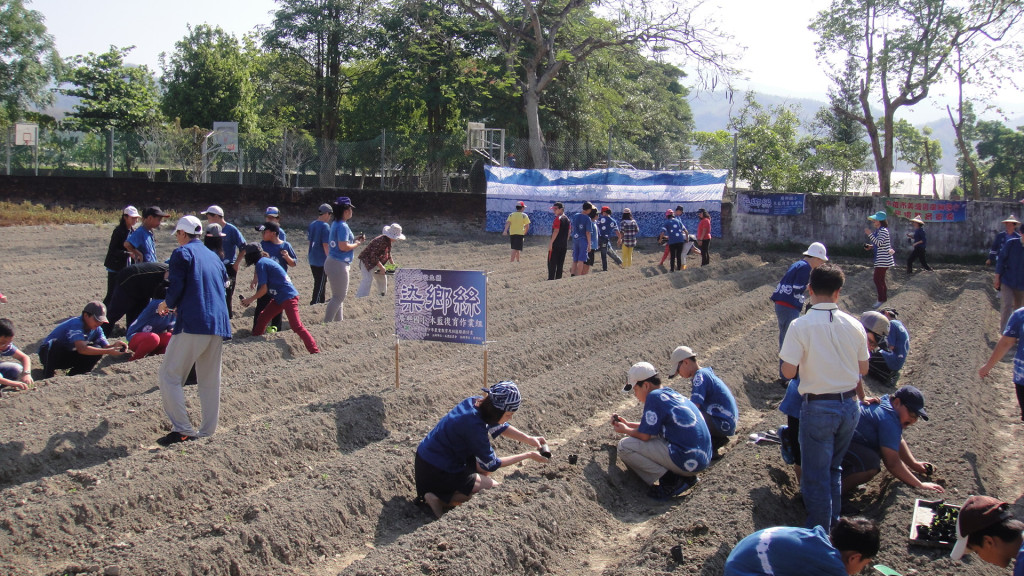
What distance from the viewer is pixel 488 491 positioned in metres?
5.85

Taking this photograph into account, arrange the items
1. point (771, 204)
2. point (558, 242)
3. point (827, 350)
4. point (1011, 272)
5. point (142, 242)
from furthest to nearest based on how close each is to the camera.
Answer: point (771, 204)
point (558, 242)
point (1011, 272)
point (142, 242)
point (827, 350)

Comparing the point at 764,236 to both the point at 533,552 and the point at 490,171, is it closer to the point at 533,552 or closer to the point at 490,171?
the point at 490,171

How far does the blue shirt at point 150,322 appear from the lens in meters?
9.34

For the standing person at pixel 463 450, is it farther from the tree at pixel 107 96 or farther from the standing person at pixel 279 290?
the tree at pixel 107 96

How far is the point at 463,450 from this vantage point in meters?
5.95

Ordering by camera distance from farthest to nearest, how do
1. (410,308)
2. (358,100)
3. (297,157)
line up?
1. (358,100)
2. (297,157)
3. (410,308)

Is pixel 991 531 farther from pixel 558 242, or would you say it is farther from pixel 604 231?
pixel 604 231

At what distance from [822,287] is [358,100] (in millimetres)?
30966

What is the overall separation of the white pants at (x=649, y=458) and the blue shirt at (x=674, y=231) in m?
11.4

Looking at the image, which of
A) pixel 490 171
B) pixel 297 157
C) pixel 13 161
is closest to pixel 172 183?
pixel 297 157

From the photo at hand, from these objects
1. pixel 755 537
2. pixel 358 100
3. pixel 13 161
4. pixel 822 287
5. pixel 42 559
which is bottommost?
pixel 42 559

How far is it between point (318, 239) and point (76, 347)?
385 cm

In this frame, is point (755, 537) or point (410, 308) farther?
point (410, 308)

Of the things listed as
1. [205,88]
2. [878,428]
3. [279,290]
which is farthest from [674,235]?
[205,88]
